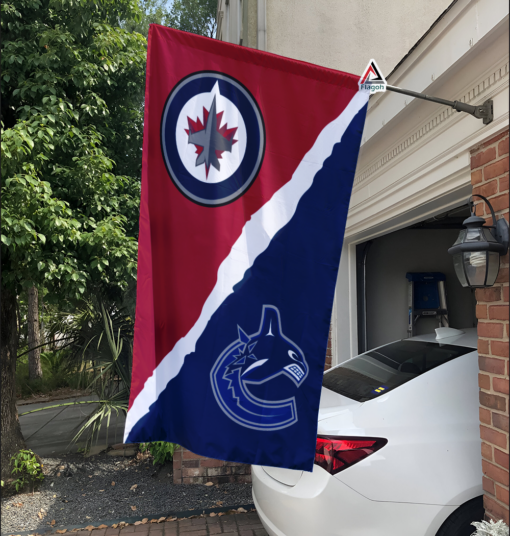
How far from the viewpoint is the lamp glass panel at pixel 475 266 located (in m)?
2.62

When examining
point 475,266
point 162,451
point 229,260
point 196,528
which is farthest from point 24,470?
point 475,266

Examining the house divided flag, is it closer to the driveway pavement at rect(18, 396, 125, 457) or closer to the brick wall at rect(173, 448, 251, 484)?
the brick wall at rect(173, 448, 251, 484)

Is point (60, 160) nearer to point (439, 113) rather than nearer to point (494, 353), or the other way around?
point (439, 113)

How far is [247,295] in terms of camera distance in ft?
8.45

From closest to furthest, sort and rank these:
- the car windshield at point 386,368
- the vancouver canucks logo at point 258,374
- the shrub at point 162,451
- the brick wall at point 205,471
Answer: the vancouver canucks logo at point 258,374 → the car windshield at point 386,368 → the brick wall at point 205,471 → the shrub at point 162,451

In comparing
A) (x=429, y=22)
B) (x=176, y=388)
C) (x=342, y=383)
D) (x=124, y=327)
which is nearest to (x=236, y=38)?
(x=429, y=22)

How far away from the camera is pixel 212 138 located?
2.60 meters

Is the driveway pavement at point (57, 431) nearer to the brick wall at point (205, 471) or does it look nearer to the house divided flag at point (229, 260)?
the brick wall at point (205, 471)

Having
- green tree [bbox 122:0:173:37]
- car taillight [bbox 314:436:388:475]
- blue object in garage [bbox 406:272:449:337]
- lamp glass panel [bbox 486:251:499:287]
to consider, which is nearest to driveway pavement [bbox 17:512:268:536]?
car taillight [bbox 314:436:388:475]

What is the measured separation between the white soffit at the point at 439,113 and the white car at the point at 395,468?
4.34 ft

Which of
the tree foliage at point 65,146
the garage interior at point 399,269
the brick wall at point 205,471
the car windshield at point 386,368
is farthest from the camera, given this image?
the garage interior at point 399,269

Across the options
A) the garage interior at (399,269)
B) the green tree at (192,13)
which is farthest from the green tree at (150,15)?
the garage interior at (399,269)

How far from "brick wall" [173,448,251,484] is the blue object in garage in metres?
3.30

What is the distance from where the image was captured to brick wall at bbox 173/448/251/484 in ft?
17.2
